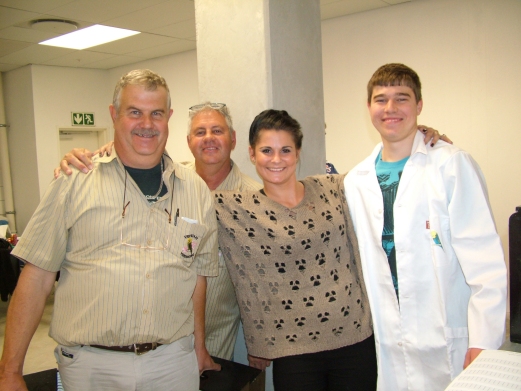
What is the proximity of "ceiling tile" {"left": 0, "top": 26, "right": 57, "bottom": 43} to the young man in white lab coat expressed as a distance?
Answer: 189 inches

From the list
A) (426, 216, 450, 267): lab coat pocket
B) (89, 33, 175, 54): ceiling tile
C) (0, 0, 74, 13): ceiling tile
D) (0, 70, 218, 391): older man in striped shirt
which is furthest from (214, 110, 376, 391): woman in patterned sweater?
(89, 33, 175, 54): ceiling tile

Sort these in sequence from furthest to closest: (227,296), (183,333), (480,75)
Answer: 1. (480,75)
2. (227,296)
3. (183,333)

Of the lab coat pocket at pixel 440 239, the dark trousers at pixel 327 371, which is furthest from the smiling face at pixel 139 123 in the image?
the lab coat pocket at pixel 440 239

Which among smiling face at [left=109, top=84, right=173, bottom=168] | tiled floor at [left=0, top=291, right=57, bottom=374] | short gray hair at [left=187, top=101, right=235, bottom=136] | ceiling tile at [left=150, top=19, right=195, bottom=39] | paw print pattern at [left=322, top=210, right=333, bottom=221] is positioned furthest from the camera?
ceiling tile at [left=150, top=19, right=195, bottom=39]

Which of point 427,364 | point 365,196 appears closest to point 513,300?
point 427,364

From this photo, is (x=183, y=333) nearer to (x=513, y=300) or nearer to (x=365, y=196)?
(x=365, y=196)

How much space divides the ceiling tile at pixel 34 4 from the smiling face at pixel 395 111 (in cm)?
369

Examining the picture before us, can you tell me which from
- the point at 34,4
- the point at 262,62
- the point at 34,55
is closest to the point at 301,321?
the point at 262,62

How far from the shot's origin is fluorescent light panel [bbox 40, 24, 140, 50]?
5.31m

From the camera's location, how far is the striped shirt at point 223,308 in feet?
6.78

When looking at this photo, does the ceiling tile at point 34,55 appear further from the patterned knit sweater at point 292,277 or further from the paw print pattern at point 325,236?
the paw print pattern at point 325,236

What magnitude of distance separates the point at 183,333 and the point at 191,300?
6.8 inches

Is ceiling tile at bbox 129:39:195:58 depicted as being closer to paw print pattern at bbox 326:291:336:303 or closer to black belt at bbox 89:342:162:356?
paw print pattern at bbox 326:291:336:303

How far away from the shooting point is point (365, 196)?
1.84 meters
